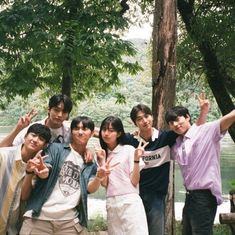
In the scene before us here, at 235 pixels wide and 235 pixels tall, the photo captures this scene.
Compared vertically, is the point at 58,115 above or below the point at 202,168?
above

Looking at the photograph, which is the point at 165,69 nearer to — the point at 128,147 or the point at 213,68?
the point at 128,147

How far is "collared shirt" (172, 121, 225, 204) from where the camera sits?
2.88 meters

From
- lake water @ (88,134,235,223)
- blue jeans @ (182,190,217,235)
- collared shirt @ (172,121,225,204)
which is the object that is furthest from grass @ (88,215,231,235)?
collared shirt @ (172,121,225,204)

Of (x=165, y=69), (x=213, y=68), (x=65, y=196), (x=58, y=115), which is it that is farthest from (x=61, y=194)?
(x=213, y=68)

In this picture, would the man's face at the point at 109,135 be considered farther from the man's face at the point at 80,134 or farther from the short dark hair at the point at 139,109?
the short dark hair at the point at 139,109

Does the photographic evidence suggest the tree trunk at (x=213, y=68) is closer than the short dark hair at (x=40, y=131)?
No

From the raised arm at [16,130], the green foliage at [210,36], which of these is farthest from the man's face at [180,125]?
the green foliage at [210,36]

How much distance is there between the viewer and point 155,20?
3875 millimetres

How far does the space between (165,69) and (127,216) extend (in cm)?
158

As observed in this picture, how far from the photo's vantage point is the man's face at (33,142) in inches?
104

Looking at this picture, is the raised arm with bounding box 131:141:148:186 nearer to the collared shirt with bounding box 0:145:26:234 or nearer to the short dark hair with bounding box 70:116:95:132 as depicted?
the short dark hair with bounding box 70:116:95:132

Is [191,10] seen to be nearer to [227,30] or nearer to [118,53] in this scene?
[227,30]

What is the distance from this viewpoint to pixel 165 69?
12.3 feet

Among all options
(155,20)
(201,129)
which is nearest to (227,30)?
(155,20)
